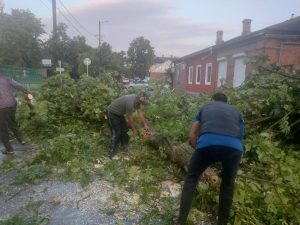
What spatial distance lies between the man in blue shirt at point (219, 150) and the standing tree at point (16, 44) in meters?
40.9

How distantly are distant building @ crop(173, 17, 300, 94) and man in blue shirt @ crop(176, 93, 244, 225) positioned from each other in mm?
4700

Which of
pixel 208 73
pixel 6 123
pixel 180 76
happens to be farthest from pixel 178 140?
pixel 180 76

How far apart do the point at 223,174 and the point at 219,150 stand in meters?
0.35

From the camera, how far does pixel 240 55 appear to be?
17172 millimetres

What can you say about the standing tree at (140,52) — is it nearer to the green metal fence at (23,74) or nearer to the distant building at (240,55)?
the distant building at (240,55)

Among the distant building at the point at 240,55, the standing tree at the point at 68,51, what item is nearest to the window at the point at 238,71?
the distant building at the point at 240,55

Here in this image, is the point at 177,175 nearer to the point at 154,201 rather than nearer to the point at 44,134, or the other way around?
the point at 154,201

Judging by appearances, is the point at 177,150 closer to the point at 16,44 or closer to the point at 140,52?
the point at 16,44

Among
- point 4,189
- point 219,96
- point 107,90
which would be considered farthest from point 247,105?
point 4,189

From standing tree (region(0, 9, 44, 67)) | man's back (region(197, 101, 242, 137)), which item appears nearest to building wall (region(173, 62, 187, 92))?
standing tree (region(0, 9, 44, 67))

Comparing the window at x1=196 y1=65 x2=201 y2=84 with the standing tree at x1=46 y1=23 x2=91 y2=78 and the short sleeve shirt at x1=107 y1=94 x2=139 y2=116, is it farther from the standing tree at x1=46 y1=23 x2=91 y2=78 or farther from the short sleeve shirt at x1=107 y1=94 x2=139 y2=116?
the short sleeve shirt at x1=107 y1=94 x2=139 y2=116

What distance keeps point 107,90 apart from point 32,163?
346cm

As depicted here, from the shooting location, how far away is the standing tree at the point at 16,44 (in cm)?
4197

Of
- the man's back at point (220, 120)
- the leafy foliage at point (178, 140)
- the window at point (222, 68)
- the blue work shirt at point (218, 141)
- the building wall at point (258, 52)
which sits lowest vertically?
the leafy foliage at point (178, 140)
